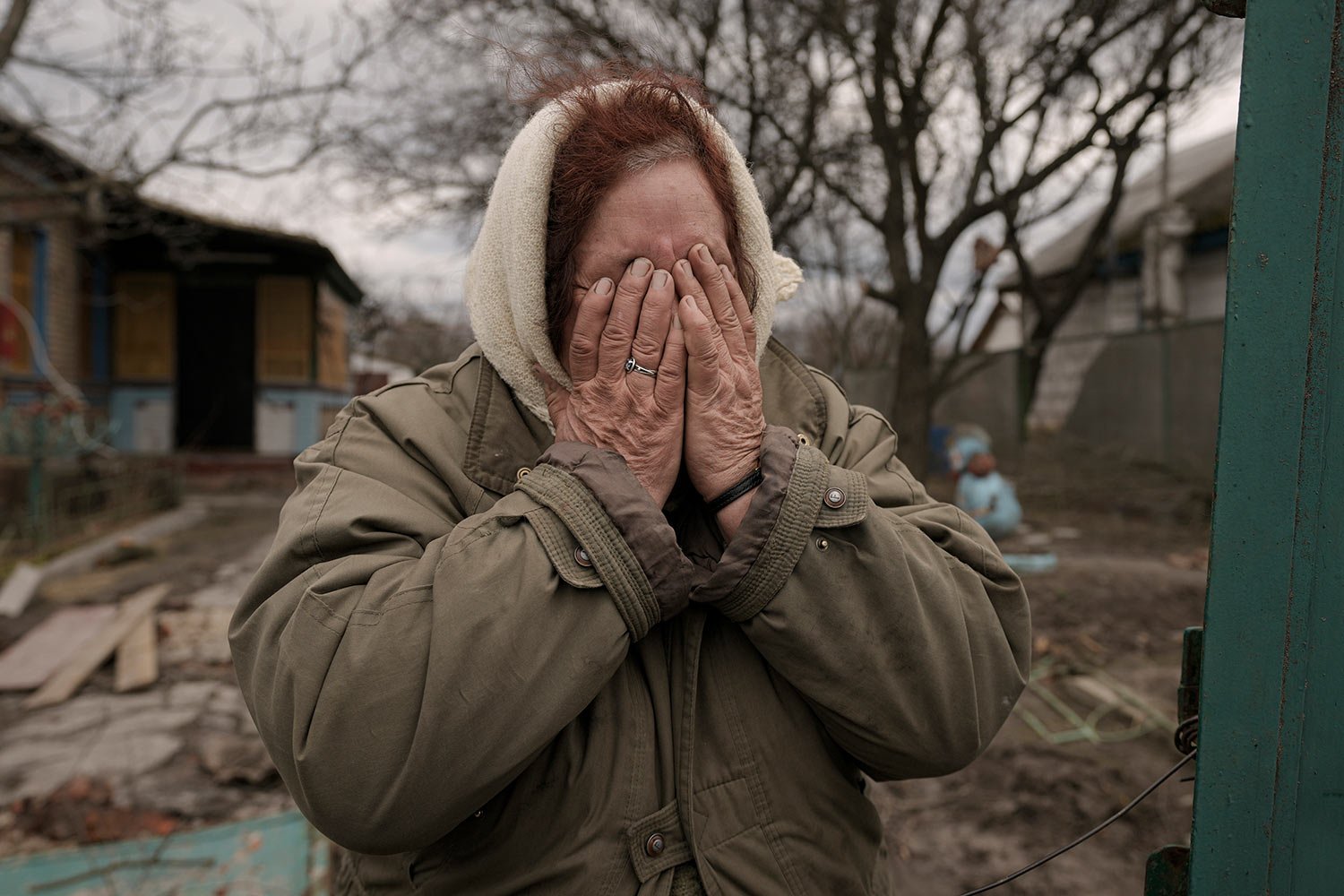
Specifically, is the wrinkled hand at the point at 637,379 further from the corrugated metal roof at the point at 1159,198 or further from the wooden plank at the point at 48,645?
the corrugated metal roof at the point at 1159,198

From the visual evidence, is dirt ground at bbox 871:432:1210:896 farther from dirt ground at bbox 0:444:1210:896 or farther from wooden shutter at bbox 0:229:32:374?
wooden shutter at bbox 0:229:32:374

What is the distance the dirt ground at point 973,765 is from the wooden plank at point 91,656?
0.09m

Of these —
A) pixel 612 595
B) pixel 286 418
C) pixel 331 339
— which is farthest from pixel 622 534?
pixel 331 339

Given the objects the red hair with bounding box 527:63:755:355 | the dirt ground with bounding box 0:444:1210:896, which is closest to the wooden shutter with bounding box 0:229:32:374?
the dirt ground with bounding box 0:444:1210:896

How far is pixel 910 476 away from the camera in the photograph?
1429 millimetres

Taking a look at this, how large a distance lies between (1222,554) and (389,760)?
3.08 feet

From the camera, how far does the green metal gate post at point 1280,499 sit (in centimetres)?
89

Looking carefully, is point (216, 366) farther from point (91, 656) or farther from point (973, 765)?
point (973, 765)

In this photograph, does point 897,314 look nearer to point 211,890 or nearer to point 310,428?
point 211,890

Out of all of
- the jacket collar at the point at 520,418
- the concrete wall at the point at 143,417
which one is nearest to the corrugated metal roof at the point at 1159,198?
the concrete wall at the point at 143,417

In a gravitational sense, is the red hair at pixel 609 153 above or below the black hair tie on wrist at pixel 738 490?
above

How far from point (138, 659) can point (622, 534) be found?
4.89 m

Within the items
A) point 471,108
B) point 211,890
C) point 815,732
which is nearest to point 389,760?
point 815,732

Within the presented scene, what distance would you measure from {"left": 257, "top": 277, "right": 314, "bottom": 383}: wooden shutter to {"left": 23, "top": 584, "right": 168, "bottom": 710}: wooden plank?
7904mm
